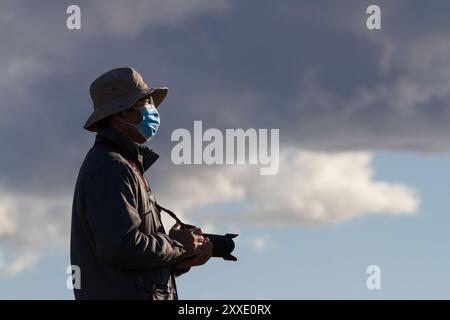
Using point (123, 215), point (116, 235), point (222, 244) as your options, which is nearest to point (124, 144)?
point (123, 215)

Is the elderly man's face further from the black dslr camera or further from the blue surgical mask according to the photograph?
the black dslr camera

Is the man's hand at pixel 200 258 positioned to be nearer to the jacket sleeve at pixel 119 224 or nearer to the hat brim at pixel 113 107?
the jacket sleeve at pixel 119 224

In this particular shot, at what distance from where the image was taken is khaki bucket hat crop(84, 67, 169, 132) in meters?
7.99

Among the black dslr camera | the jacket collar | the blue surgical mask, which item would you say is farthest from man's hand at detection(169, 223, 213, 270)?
the blue surgical mask

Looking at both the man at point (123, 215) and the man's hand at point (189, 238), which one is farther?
the man's hand at point (189, 238)

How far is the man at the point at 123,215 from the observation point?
23.7 ft

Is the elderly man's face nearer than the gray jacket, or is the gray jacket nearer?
the gray jacket

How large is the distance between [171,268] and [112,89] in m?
1.75

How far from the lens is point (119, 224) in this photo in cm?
718

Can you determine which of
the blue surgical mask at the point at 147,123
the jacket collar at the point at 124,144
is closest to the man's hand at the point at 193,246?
the jacket collar at the point at 124,144

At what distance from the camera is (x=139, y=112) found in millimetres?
8125

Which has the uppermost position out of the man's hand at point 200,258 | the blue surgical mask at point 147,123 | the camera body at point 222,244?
the blue surgical mask at point 147,123

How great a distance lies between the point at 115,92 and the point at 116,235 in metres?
1.58
